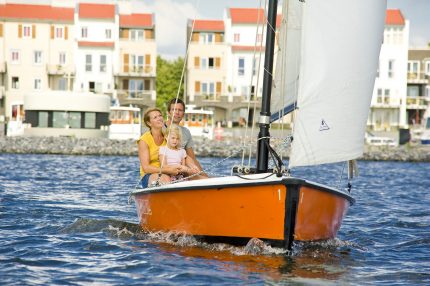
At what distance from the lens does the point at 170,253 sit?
12.1 m

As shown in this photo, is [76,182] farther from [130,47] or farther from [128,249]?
[130,47]

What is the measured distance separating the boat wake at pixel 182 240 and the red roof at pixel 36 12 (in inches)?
2676

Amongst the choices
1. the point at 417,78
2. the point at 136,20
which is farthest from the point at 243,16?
the point at 417,78

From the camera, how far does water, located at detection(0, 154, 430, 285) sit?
10.6 metres

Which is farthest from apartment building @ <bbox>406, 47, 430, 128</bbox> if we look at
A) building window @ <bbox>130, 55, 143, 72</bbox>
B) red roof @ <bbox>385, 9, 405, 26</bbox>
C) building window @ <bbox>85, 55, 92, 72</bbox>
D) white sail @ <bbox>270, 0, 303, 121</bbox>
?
white sail @ <bbox>270, 0, 303, 121</bbox>

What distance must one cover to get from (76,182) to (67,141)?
27.8 meters

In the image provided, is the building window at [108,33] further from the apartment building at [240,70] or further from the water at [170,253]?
the water at [170,253]

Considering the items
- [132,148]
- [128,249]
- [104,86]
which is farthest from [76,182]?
[104,86]

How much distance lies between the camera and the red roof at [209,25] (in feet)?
273

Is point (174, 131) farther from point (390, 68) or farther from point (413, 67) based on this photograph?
point (413, 67)

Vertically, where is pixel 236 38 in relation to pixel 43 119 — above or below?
above

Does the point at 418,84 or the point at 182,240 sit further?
the point at 418,84

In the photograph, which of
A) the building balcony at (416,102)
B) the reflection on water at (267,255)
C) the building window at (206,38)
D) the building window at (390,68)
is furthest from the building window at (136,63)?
the reflection on water at (267,255)

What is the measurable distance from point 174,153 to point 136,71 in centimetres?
6838
